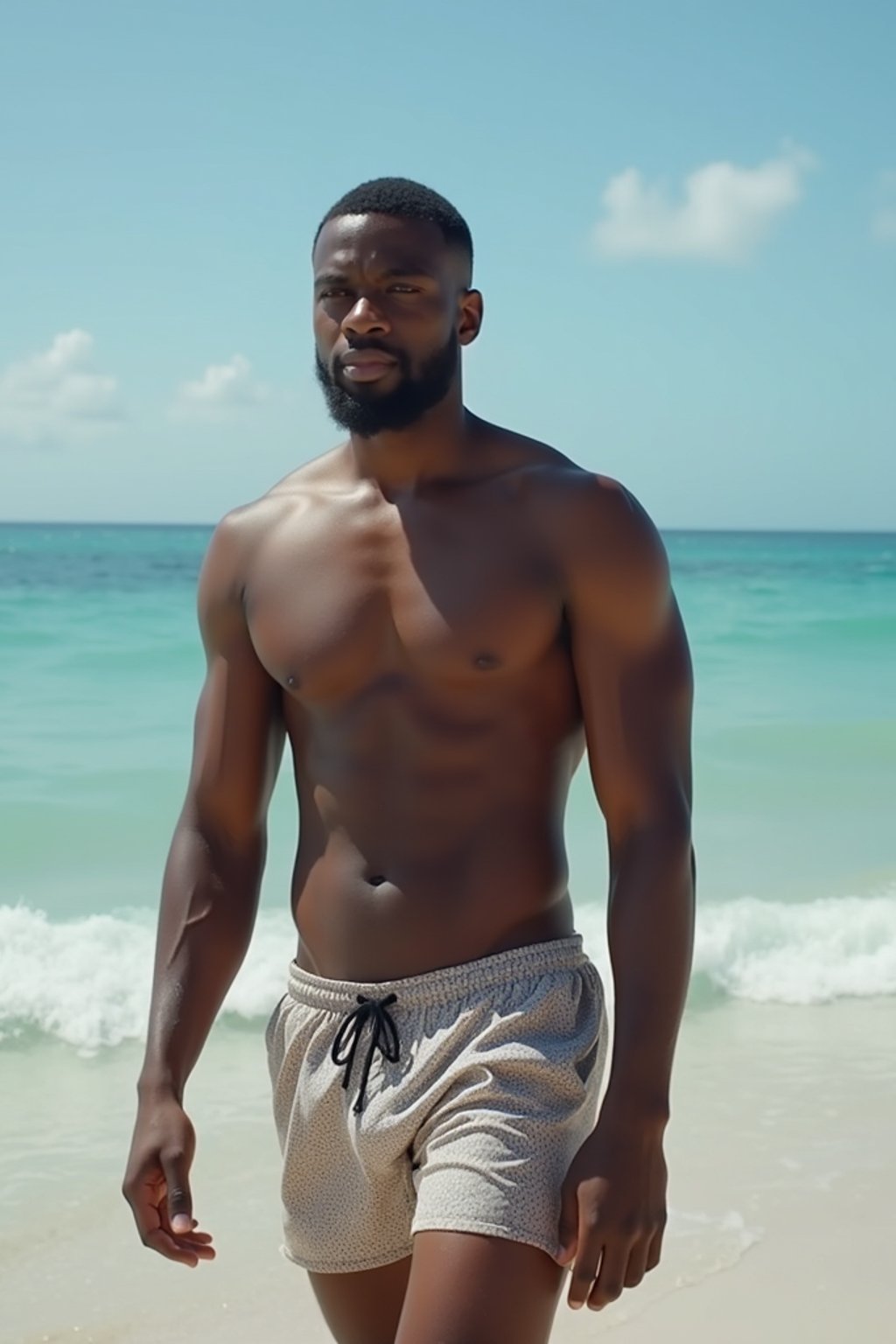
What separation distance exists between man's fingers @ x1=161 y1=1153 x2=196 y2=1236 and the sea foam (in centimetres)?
347

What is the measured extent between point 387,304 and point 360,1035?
0.97 metres

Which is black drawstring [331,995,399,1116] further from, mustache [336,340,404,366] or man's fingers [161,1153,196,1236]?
mustache [336,340,404,366]

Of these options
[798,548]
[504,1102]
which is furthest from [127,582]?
[798,548]

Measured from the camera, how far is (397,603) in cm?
243

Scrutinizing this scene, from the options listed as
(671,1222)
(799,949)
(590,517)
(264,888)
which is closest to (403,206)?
(590,517)

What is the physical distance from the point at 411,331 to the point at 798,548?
60129mm

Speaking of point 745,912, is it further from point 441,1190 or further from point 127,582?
point 127,582

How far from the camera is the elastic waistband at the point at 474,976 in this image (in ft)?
7.57

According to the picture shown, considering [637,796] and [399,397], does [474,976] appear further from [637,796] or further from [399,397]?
[399,397]

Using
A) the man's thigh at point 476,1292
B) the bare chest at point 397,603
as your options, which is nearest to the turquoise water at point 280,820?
the bare chest at point 397,603

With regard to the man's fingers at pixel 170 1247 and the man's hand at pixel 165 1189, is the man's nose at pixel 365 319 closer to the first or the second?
the man's hand at pixel 165 1189

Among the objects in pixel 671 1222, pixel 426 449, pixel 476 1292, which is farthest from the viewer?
pixel 671 1222

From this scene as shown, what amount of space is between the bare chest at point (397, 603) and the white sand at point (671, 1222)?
1803 millimetres

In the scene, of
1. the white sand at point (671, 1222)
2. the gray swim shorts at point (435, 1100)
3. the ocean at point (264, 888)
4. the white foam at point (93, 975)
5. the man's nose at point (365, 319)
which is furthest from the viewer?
the white foam at point (93, 975)
